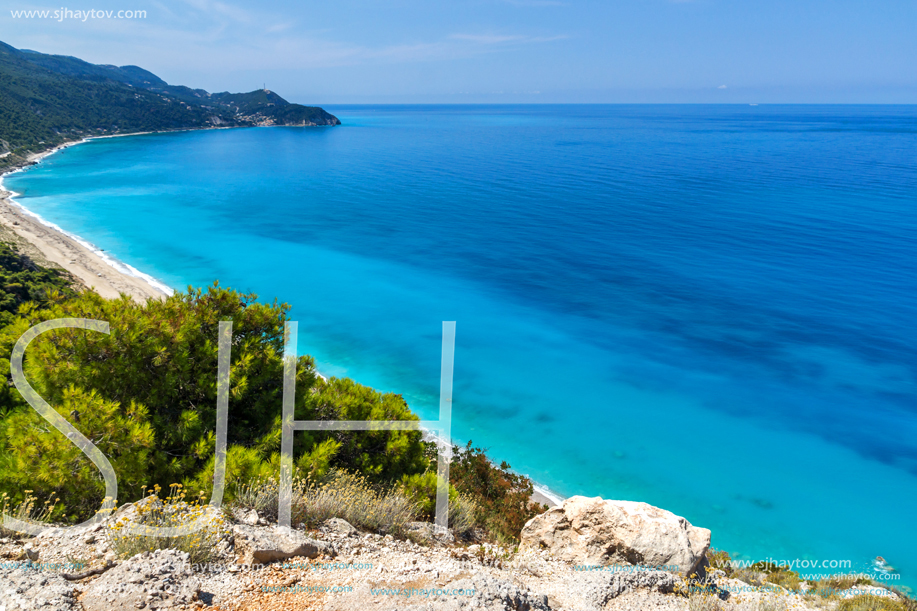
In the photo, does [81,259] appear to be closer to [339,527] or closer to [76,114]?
[339,527]

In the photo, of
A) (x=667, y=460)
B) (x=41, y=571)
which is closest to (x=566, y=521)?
(x=41, y=571)

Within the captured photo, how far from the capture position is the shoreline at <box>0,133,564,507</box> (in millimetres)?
24766

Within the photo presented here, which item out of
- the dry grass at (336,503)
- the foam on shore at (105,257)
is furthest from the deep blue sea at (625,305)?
the dry grass at (336,503)

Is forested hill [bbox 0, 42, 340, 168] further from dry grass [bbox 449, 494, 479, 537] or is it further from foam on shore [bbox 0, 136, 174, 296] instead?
dry grass [bbox 449, 494, 479, 537]

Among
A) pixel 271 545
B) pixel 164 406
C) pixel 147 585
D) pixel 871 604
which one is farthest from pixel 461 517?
pixel 871 604

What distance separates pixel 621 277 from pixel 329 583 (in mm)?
28902

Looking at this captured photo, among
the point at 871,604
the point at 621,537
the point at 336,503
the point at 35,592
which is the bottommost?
the point at 871,604

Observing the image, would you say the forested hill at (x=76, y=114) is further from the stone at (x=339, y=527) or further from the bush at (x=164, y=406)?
the stone at (x=339, y=527)

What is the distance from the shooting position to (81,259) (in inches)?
1139

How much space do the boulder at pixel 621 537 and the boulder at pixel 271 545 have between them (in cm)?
347

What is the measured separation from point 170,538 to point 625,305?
83.6ft

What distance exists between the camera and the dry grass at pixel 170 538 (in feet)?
16.4

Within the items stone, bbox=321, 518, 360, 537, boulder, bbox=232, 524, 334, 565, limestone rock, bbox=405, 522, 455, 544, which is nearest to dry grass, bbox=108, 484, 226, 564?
boulder, bbox=232, 524, 334, 565

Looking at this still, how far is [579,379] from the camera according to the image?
20.6m
